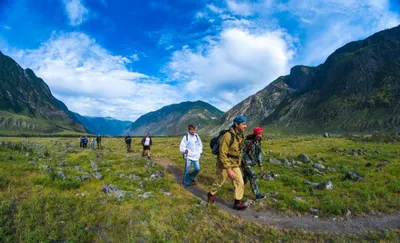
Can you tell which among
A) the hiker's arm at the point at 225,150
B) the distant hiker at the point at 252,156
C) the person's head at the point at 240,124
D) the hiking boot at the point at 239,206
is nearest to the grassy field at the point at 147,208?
the distant hiker at the point at 252,156

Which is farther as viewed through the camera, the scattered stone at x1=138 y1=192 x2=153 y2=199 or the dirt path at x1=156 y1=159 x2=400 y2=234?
the scattered stone at x1=138 y1=192 x2=153 y2=199

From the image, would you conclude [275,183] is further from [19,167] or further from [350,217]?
[19,167]

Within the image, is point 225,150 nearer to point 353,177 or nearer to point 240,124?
point 240,124

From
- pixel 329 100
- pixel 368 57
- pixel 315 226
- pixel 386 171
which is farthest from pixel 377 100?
pixel 315 226

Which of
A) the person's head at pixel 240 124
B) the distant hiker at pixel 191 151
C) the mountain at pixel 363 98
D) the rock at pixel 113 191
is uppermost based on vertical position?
the mountain at pixel 363 98

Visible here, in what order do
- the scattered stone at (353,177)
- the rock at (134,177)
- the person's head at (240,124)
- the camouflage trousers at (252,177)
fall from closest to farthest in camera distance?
the person's head at (240,124)
the camouflage trousers at (252,177)
the rock at (134,177)
the scattered stone at (353,177)

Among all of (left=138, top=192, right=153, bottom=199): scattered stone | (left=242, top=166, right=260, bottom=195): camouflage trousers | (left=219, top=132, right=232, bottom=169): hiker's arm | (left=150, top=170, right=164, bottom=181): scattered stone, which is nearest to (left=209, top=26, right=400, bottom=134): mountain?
(left=242, top=166, right=260, bottom=195): camouflage trousers

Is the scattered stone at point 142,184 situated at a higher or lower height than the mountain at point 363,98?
lower

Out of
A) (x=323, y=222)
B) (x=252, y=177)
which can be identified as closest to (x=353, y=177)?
(x=323, y=222)

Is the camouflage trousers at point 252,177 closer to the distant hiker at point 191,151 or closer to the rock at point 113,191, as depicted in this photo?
the distant hiker at point 191,151

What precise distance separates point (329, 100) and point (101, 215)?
213 metres

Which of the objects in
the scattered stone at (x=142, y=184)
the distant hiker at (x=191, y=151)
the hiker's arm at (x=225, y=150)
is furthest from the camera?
the distant hiker at (x=191, y=151)

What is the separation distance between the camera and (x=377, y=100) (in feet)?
489

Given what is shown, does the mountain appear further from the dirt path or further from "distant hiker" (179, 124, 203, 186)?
"distant hiker" (179, 124, 203, 186)
